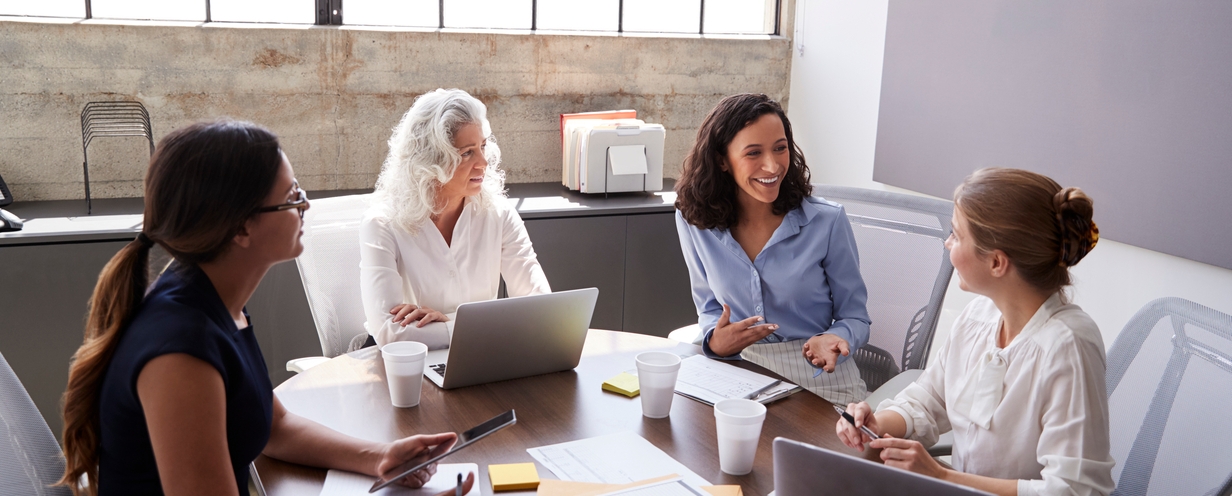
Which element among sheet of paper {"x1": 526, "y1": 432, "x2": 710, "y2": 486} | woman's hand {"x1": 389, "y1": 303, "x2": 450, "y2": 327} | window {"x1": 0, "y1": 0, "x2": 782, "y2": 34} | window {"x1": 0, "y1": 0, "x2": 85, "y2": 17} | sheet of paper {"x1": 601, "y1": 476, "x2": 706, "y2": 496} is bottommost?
sheet of paper {"x1": 526, "y1": 432, "x2": 710, "y2": 486}

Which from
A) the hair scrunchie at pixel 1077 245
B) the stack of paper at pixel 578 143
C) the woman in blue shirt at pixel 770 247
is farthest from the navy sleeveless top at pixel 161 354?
the stack of paper at pixel 578 143

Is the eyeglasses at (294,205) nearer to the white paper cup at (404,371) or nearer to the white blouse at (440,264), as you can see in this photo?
the white paper cup at (404,371)

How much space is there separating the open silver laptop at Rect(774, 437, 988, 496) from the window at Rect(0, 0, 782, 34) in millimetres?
3134

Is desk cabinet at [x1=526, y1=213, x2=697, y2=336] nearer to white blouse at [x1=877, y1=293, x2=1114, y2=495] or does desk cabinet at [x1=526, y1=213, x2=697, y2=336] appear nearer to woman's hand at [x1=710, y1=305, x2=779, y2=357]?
woman's hand at [x1=710, y1=305, x2=779, y2=357]

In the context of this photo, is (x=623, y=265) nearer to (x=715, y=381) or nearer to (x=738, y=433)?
(x=715, y=381)

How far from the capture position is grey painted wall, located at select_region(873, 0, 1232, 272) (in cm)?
219

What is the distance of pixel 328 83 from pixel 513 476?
258 cm

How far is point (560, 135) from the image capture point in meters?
3.93

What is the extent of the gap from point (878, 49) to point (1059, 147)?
1094 mm

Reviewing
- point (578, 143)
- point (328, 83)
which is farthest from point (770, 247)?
point (328, 83)

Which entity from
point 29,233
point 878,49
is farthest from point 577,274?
point 29,233

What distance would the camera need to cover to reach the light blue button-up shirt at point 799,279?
7.20ft

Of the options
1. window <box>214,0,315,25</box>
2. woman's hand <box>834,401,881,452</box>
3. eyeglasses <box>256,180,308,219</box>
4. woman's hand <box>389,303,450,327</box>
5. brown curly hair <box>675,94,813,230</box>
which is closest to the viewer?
eyeglasses <box>256,180,308,219</box>

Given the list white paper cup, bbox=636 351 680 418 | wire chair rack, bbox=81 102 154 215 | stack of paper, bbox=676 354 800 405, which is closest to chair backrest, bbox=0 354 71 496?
white paper cup, bbox=636 351 680 418
